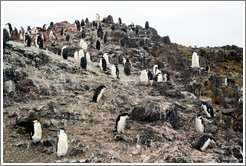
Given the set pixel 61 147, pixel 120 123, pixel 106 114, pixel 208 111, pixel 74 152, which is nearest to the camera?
pixel 61 147

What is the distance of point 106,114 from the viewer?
37.9 ft

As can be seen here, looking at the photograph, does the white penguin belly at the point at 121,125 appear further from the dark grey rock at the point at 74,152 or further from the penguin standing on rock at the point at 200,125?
the penguin standing on rock at the point at 200,125

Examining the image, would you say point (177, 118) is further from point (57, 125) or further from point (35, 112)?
point (35, 112)

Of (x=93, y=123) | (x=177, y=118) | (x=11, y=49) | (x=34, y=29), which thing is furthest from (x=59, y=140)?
(x=34, y=29)

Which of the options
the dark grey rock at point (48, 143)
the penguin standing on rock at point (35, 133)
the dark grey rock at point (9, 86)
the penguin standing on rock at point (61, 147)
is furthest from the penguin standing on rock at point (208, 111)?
the dark grey rock at point (9, 86)

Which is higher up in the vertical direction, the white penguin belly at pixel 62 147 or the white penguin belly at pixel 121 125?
the white penguin belly at pixel 121 125

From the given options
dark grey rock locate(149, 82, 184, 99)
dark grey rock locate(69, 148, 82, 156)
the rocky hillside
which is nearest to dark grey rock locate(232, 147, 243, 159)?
the rocky hillside

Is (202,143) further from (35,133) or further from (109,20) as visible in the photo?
(109,20)

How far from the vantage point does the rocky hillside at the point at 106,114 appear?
8.33 m

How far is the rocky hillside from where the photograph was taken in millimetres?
8328

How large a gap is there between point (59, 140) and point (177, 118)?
5.74m

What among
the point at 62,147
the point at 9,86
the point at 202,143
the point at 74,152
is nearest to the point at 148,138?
the point at 202,143

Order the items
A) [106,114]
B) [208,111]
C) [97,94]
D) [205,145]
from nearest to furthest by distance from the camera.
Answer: [205,145] → [106,114] → [208,111] → [97,94]

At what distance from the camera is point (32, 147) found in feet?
27.7
